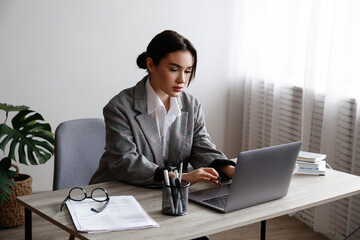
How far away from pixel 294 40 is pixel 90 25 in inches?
58.7

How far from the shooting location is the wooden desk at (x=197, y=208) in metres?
1.59

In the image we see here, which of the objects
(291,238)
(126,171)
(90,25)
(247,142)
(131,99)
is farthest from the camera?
(247,142)

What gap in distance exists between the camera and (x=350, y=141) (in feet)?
10.1

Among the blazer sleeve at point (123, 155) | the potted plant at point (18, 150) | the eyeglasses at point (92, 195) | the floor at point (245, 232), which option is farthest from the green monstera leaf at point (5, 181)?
the eyeglasses at point (92, 195)

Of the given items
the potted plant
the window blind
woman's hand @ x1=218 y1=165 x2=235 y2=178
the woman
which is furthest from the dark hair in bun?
the window blind

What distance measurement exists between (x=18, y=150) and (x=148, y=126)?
1.26 meters

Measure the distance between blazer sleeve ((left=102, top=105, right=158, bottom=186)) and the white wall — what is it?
5.82 feet

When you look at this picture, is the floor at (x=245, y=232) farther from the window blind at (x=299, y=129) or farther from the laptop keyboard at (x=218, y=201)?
the laptop keyboard at (x=218, y=201)

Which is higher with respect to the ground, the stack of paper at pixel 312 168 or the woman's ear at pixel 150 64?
the woman's ear at pixel 150 64

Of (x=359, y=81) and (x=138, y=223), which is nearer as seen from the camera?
(x=138, y=223)

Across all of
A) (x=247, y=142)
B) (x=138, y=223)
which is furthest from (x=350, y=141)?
(x=138, y=223)

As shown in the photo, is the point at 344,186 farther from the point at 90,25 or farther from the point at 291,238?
the point at 90,25

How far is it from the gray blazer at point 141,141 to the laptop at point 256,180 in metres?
0.27

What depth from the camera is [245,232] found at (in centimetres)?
339
